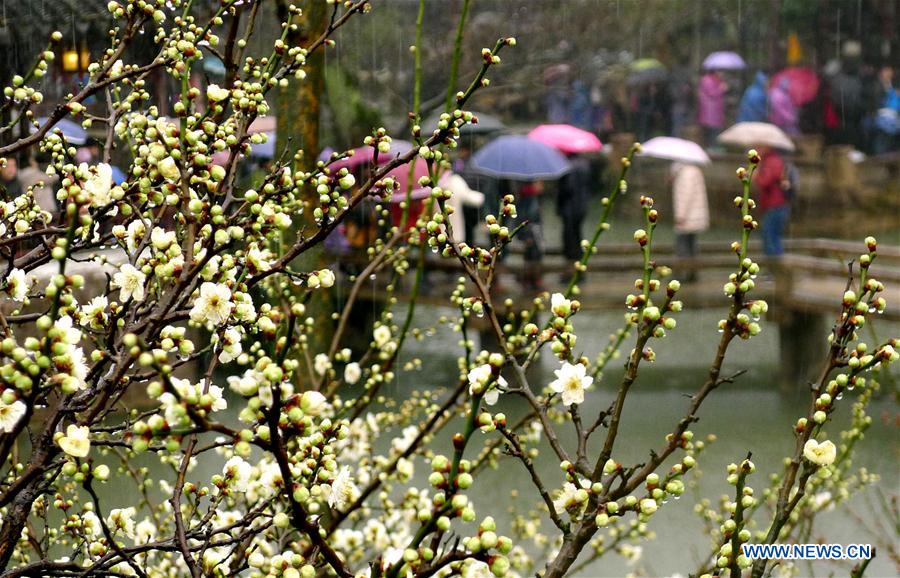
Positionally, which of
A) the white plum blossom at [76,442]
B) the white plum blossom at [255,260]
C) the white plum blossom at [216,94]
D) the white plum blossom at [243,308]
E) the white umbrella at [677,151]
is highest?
the white umbrella at [677,151]

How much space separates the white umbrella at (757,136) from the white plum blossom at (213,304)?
546 centimetres

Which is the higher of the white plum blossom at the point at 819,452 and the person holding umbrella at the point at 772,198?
the person holding umbrella at the point at 772,198

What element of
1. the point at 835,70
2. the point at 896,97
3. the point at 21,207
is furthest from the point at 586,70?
the point at 21,207

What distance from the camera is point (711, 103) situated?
6176 millimetres

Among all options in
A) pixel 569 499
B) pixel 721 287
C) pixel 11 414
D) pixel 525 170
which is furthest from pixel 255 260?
pixel 721 287

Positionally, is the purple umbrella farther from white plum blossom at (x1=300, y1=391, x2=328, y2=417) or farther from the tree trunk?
white plum blossom at (x1=300, y1=391, x2=328, y2=417)

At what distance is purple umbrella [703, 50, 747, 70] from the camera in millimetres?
6074

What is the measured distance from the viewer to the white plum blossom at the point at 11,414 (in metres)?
0.82

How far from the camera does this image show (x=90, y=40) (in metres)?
3.81

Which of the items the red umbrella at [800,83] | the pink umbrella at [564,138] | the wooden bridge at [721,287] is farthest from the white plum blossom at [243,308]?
the red umbrella at [800,83]

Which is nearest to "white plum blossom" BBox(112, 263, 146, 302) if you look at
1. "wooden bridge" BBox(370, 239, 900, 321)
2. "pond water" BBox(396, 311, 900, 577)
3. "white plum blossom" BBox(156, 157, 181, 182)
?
"white plum blossom" BBox(156, 157, 181, 182)

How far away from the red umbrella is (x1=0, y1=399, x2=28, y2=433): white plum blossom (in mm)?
5966

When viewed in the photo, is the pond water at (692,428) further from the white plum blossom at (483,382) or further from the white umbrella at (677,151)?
the white plum blossom at (483,382)

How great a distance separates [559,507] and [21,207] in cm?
77
